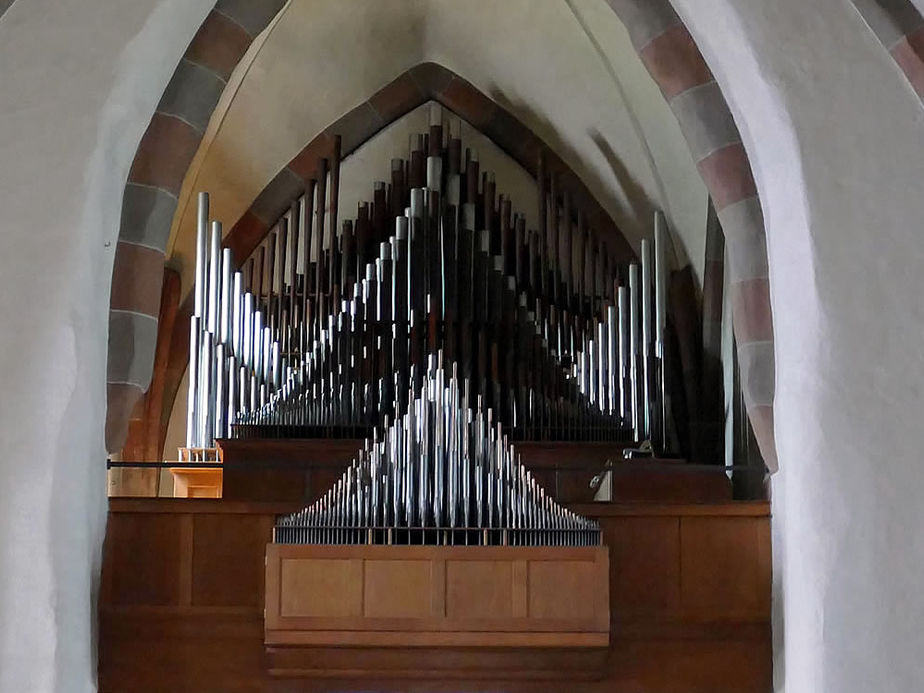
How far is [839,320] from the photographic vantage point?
8070 mm

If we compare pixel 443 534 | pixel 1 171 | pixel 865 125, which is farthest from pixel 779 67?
pixel 1 171

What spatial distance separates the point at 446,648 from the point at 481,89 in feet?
20.4

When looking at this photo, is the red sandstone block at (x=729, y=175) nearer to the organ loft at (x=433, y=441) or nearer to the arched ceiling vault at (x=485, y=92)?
the organ loft at (x=433, y=441)

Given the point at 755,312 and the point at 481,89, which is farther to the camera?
the point at 481,89

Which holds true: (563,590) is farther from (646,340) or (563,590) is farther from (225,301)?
(225,301)

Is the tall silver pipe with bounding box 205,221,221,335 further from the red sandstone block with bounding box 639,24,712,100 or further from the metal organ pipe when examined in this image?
the red sandstone block with bounding box 639,24,712,100

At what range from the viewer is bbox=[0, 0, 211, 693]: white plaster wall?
314 inches

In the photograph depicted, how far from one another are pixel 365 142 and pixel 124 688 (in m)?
6.24

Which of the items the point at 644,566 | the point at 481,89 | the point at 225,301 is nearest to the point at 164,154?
the point at 225,301

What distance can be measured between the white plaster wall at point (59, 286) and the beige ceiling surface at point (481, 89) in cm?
383

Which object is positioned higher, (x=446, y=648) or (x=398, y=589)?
(x=398, y=589)

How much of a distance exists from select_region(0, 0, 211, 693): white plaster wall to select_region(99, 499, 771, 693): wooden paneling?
10.9 inches

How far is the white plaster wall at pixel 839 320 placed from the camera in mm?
7824

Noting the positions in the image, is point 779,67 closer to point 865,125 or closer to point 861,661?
point 865,125
